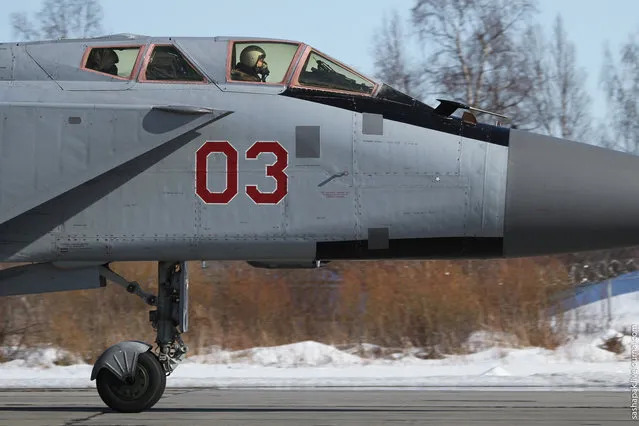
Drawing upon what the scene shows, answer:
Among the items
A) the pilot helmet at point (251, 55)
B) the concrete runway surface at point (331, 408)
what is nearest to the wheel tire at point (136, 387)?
the concrete runway surface at point (331, 408)

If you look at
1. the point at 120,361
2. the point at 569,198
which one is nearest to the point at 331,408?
the point at 120,361

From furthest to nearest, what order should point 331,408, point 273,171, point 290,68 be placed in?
1. point 331,408
2. point 290,68
3. point 273,171

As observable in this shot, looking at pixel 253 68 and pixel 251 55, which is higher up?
pixel 251 55

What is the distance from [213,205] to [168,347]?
1628 mm

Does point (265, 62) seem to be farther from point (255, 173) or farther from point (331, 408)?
point (331, 408)

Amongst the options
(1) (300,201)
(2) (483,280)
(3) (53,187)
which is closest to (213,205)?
(1) (300,201)

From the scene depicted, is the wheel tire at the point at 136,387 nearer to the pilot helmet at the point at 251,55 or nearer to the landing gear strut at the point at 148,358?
the landing gear strut at the point at 148,358

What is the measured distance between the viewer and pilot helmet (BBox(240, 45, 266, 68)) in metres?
9.21

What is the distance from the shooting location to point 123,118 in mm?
8922

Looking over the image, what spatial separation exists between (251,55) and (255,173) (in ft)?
3.45

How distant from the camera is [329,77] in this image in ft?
30.1

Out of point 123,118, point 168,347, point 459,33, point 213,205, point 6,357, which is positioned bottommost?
point 6,357

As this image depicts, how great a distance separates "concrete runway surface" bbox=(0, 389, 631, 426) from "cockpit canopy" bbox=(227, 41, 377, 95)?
9.28 ft

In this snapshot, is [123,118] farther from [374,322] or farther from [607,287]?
[607,287]
